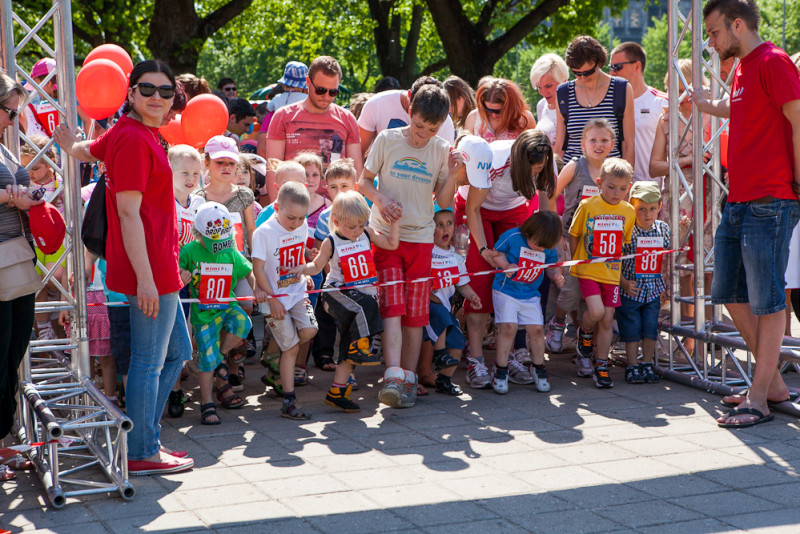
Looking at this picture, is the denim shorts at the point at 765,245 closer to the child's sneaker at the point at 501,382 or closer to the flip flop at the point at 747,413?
the flip flop at the point at 747,413

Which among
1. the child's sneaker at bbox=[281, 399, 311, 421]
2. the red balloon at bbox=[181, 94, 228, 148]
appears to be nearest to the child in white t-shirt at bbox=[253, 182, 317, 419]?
the child's sneaker at bbox=[281, 399, 311, 421]

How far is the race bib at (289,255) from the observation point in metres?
5.66

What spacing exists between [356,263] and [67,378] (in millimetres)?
1793

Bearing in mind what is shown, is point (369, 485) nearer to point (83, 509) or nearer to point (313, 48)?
point (83, 509)

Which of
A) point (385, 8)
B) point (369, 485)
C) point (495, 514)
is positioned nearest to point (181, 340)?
point (369, 485)

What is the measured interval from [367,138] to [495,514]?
4.05 m

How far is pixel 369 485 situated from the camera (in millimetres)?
4324

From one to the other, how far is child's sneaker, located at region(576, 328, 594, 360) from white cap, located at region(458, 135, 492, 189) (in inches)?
50.3

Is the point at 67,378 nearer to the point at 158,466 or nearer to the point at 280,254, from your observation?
the point at 158,466

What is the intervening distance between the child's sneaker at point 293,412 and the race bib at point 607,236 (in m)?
2.31

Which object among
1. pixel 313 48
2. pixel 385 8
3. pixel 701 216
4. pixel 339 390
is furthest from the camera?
pixel 313 48

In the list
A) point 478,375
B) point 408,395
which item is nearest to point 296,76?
point 478,375

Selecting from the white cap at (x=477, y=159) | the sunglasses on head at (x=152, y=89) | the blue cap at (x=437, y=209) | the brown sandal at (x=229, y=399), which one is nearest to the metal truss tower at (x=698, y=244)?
the white cap at (x=477, y=159)

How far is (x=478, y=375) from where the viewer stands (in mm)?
6273
